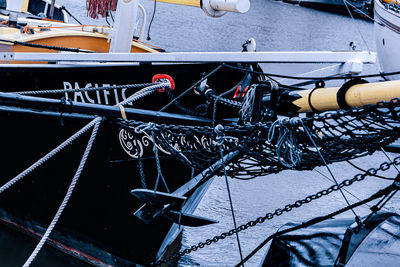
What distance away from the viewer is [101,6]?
6730 millimetres

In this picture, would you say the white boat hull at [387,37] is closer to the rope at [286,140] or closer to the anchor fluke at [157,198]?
the rope at [286,140]

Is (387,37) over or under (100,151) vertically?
over

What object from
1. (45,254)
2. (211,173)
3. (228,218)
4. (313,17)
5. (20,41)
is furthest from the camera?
(313,17)

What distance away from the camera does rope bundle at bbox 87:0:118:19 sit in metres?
6.69

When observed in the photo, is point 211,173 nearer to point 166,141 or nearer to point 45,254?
point 166,141

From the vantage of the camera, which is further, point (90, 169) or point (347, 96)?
point (90, 169)

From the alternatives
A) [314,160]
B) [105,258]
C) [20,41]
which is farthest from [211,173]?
[20,41]

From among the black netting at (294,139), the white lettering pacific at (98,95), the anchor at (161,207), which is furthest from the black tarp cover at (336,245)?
the white lettering pacific at (98,95)

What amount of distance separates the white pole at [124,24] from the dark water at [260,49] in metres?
2.30

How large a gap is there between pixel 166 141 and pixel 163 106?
1025 millimetres

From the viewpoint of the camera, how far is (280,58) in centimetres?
405

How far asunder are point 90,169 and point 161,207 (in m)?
1.50

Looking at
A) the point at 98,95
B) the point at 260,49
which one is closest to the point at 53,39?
the point at 98,95

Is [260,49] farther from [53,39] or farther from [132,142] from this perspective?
[132,142]
